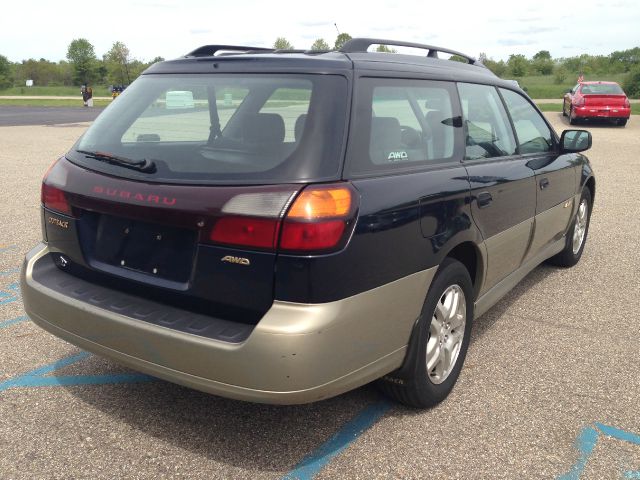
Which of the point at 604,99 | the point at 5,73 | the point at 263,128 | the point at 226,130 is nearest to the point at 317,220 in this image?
the point at 263,128

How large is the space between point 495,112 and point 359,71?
60.3 inches

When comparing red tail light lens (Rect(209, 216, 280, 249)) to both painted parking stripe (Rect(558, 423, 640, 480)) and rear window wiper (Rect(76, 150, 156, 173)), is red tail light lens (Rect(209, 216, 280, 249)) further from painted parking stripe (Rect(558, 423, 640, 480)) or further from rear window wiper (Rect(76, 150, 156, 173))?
painted parking stripe (Rect(558, 423, 640, 480))

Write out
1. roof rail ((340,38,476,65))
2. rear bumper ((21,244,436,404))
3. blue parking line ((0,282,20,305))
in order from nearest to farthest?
rear bumper ((21,244,436,404))
roof rail ((340,38,476,65))
blue parking line ((0,282,20,305))

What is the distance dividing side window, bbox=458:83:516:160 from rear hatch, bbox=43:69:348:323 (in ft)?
3.74

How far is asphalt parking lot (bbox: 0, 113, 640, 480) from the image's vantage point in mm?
2727

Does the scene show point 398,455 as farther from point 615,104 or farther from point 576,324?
point 615,104

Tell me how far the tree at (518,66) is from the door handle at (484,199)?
77210 millimetres

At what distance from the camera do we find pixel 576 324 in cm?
440

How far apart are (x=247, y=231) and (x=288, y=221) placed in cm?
17

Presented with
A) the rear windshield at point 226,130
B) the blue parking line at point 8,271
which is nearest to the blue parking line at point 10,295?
the blue parking line at point 8,271

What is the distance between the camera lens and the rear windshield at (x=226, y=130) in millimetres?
2523

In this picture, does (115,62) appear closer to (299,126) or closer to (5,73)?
(5,73)

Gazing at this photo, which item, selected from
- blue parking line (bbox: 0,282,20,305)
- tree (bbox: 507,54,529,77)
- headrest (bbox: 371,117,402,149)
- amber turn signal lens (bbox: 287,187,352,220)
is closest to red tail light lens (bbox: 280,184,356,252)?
amber turn signal lens (bbox: 287,187,352,220)

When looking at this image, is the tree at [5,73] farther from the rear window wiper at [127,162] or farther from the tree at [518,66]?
the rear window wiper at [127,162]
